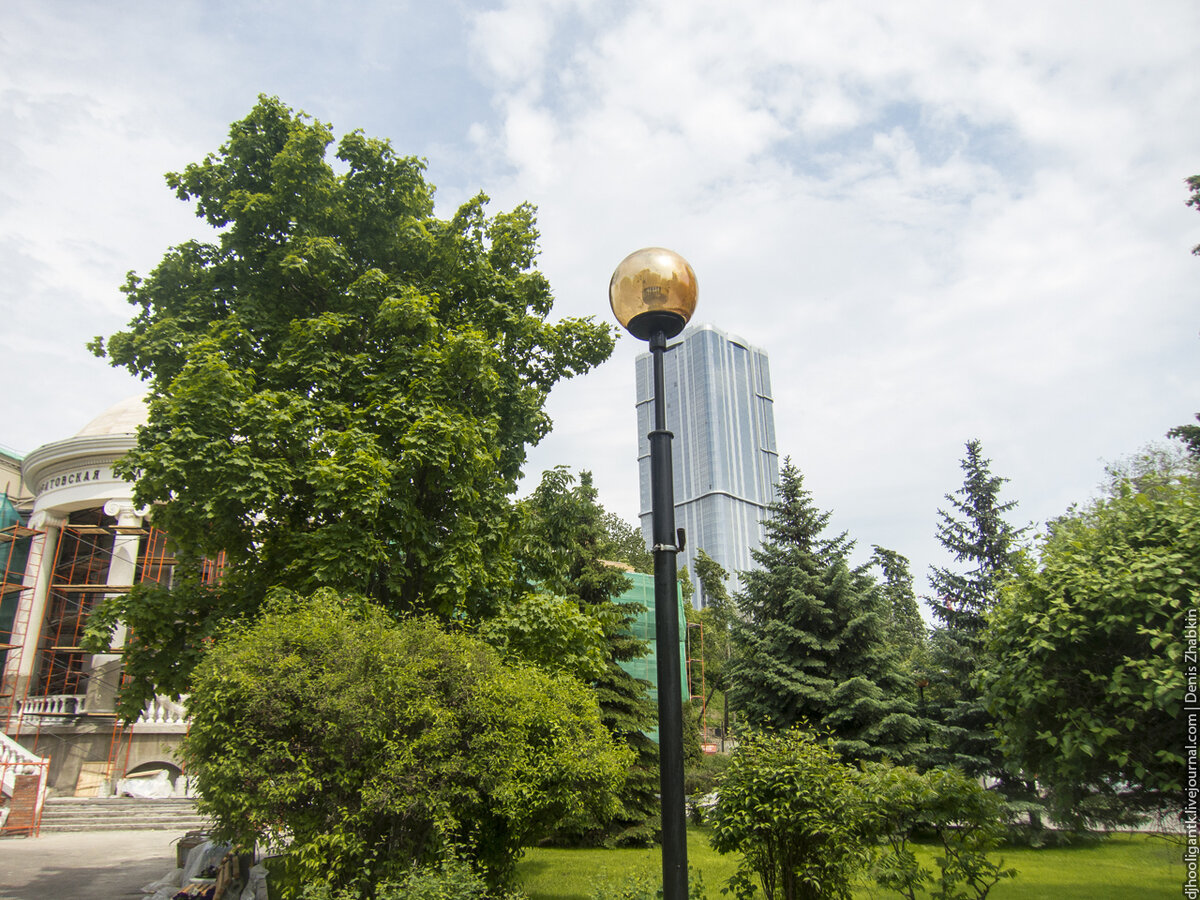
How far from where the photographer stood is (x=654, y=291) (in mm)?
4457

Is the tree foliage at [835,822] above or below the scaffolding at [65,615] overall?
below

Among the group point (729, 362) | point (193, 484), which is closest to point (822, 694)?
point (193, 484)

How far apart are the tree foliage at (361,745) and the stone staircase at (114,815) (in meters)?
15.6

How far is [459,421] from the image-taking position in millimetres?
10031

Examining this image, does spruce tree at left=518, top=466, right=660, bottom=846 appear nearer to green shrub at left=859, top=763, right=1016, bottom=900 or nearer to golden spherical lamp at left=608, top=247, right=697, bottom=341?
green shrub at left=859, top=763, right=1016, bottom=900

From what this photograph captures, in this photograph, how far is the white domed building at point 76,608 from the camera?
78.4ft

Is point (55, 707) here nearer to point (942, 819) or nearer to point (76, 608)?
point (76, 608)

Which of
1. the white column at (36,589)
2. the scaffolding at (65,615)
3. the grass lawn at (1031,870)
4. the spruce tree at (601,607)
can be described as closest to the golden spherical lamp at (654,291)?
the spruce tree at (601,607)

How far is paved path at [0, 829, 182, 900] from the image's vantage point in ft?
38.3

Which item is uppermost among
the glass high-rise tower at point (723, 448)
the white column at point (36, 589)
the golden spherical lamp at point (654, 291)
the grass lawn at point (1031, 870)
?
the glass high-rise tower at point (723, 448)

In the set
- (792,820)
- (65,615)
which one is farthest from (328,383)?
(65,615)

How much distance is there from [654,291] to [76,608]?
35325 millimetres

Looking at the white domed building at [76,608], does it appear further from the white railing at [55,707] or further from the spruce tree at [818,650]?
the spruce tree at [818,650]

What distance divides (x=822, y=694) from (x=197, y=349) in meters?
15.0
